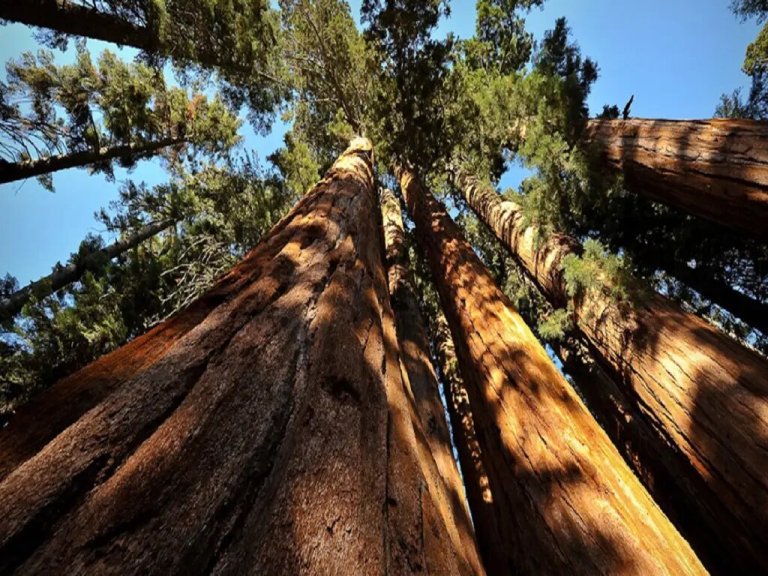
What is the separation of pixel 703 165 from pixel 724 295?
3.95 metres

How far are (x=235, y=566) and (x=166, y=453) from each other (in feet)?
0.92

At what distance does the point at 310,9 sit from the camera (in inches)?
375

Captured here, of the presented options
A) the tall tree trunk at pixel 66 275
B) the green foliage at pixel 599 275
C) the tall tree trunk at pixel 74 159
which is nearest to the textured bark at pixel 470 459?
the green foliage at pixel 599 275

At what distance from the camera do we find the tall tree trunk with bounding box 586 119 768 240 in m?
3.16

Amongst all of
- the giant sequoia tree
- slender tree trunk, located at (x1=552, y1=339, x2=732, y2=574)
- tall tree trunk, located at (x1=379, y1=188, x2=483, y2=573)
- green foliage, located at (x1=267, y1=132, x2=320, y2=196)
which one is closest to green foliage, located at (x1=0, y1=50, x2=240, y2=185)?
the giant sequoia tree

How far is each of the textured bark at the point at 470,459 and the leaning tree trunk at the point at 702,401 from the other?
1275mm

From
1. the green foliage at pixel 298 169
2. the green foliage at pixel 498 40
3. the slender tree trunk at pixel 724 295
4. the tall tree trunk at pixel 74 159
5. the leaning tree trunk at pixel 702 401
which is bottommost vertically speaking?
the slender tree trunk at pixel 724 295

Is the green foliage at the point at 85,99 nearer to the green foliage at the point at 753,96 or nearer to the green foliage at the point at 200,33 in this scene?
the green foliage at the point at 200,33

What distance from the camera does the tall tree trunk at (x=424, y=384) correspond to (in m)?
1.97

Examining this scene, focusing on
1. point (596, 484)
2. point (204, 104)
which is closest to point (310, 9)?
point (204, 104)

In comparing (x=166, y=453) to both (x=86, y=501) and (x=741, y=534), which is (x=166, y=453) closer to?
(x=86, y=501)

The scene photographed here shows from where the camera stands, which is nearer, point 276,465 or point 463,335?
point 276,465

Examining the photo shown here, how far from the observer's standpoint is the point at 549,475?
2238 mm

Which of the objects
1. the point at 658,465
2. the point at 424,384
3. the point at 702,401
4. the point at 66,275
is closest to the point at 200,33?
the point at 66,275
